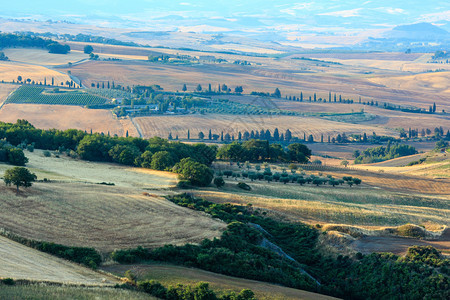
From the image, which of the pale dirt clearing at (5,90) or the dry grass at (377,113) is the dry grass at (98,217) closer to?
the pale dirt clearing at (5,90)

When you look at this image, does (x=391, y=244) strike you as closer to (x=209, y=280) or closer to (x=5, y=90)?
(x=209, y=280)

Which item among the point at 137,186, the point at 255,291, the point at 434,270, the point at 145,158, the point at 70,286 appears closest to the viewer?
the point at 70,286

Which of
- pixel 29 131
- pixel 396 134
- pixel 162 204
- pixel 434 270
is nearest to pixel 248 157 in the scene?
pixel 29 131

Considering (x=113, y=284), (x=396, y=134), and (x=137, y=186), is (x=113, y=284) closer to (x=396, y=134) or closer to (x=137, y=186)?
(x=137, y=186)

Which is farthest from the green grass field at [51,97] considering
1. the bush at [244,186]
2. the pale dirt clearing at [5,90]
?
the bush at [244,186]

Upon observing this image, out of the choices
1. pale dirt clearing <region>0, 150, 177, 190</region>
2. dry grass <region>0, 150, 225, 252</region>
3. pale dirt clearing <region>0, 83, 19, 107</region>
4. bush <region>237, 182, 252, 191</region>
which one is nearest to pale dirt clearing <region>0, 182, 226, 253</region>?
dry grass <region>0, 150, 225, 252</region>
